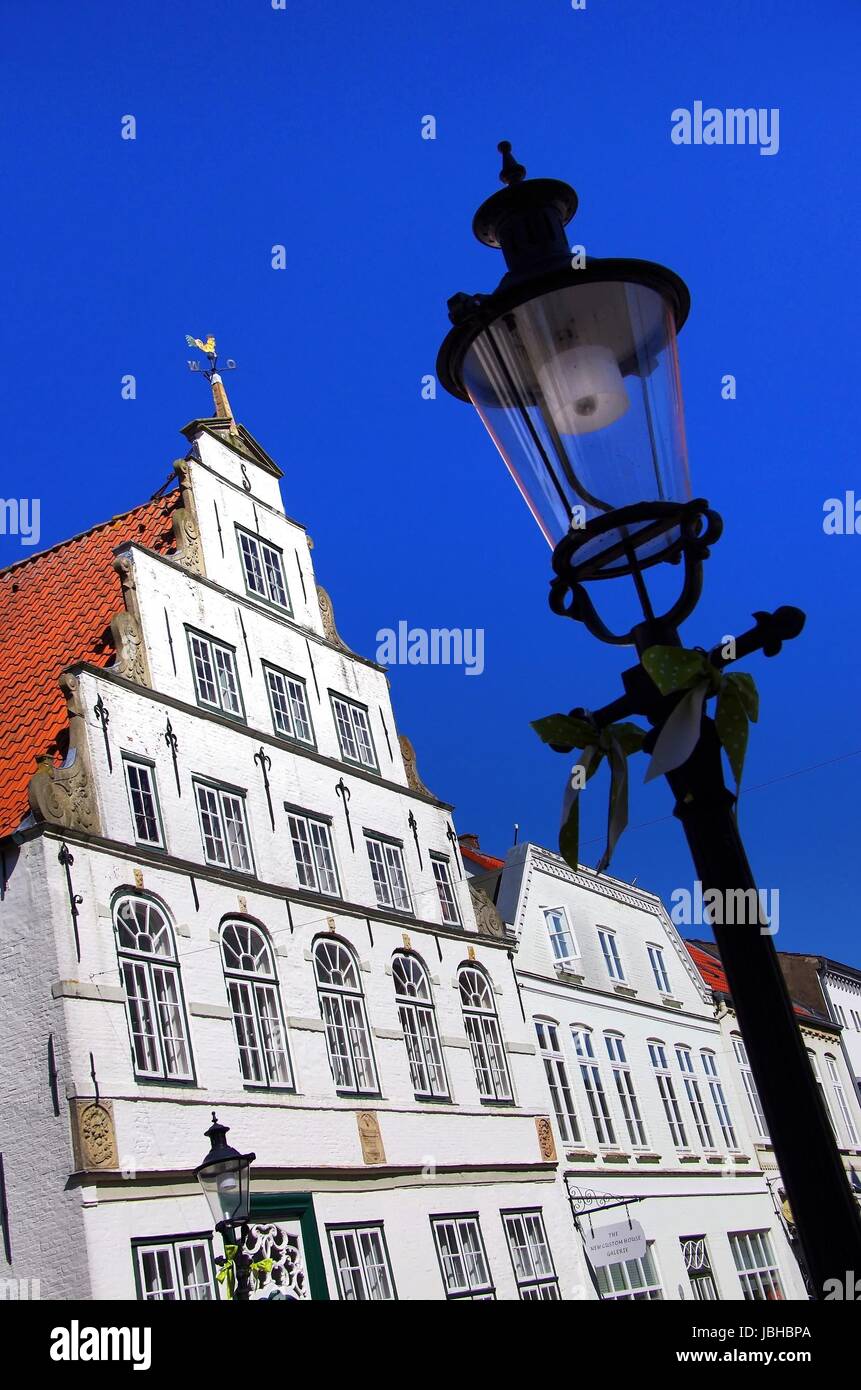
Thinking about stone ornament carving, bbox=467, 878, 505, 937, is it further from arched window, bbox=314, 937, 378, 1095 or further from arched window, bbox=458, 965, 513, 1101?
arched window, bbox=314, 937, 378, 1095

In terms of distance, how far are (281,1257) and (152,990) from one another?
Answer: 3.80 metres

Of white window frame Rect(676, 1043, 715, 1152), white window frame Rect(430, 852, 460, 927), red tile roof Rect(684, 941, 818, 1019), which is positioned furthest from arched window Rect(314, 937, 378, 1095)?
red tile roof Rect(684, 941, 818, 1019)

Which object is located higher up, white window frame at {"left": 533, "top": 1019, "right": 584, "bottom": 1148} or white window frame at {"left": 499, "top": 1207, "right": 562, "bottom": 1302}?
white window frame at {"left": 533, "top": 1019, "right": 584, "bottom": 1148}

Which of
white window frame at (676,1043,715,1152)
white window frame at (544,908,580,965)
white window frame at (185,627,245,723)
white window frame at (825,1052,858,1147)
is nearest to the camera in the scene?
white window frame at (185,627,245,723)

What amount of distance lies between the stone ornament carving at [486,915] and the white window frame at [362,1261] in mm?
6787

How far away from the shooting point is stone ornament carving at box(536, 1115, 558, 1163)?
23.2 m

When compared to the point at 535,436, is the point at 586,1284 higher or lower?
lower

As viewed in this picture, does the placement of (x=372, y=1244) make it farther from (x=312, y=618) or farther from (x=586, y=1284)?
(x=312, y=618)

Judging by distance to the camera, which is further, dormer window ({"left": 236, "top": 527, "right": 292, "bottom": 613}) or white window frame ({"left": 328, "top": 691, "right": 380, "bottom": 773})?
white window frame ({"left": 328, "top": 691, "right": 380, "bottom": 773})

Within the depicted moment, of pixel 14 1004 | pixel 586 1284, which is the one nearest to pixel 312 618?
pixel 14 1004

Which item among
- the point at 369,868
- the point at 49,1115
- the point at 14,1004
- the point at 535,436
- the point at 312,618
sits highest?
the point at 312,618

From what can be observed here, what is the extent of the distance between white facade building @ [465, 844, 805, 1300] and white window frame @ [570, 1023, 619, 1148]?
0.04 m
